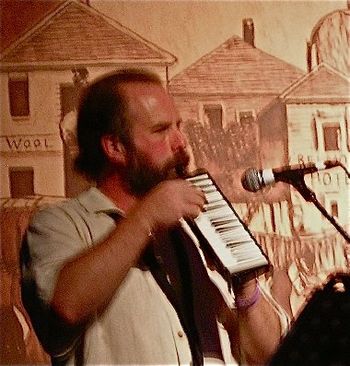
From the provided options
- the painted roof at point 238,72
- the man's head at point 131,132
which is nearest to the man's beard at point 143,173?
the man's head at point 131,132

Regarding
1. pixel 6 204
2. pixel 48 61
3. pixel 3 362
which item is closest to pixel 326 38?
pixel 48 61

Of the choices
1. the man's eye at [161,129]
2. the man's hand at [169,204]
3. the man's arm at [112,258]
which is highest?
the man's eye at [161,129]

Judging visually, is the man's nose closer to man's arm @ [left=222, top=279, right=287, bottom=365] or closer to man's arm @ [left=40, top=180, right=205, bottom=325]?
man's arm @ [left=40, top=180, right=205, bottom=325]

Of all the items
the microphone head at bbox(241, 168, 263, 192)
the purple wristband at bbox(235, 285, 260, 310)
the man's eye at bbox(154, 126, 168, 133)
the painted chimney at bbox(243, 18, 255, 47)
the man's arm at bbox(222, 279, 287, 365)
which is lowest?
the man's arm at bbox(222, 279, 287, 365)

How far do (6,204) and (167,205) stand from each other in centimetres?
21

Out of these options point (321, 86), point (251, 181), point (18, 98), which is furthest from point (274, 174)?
point (18, 98)

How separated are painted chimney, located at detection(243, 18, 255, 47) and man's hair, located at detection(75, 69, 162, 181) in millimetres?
128

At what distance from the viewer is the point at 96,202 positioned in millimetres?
900

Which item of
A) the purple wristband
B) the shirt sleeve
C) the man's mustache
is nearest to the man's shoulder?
the shirt sleeve

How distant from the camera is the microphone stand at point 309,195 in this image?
917 millimetres

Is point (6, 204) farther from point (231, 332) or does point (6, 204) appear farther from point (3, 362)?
point (231, 332)

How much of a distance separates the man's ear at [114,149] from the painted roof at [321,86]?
223 mm

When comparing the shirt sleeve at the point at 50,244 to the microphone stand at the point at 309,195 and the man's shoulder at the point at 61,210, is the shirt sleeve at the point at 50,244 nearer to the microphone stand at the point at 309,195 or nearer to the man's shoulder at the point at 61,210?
the man's shoulder at the point at 61,210

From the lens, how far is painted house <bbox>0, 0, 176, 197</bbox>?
0.92m
